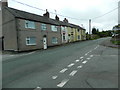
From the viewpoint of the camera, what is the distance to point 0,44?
2350 cm

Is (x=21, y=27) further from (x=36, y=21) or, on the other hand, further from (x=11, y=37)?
(x=36, y=21)

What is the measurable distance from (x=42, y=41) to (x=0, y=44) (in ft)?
26.4

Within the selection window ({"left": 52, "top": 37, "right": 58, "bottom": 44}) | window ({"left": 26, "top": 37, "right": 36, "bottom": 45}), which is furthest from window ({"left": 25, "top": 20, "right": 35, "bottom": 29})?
window ({"left": 52, "top": 37, "right": 58, "bottom": 44})

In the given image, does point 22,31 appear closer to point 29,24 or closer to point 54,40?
point 29,24

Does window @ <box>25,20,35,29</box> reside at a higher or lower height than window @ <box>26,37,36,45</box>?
higher

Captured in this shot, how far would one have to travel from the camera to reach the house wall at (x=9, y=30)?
2005 cm

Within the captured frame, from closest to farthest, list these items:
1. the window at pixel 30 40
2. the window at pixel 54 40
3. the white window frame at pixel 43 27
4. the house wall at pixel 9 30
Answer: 1. the house wall at pixel 9 30
2. the window at pixel 30 40
3. the white window frame at pixel 43 27
4. the window at pixel 54 40

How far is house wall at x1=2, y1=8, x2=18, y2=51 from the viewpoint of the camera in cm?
2005

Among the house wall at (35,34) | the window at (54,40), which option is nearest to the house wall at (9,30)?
the house wall at (35,34)

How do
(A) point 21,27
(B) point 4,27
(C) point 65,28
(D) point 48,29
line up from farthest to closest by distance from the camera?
→ (C) point 65,28
(D) point 48,29
(B) point 4,27
(A) point 21,27

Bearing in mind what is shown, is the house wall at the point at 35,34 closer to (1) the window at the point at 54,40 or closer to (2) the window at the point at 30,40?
(2) the window at the point at 30,40

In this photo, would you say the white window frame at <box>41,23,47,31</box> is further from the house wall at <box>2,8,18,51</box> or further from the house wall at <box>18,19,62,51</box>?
the house wall at <box>2,8,18,51</box>

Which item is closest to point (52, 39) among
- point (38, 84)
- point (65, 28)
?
point (65, 28)

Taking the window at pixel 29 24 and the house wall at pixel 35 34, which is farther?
the window at pixel 29 24
